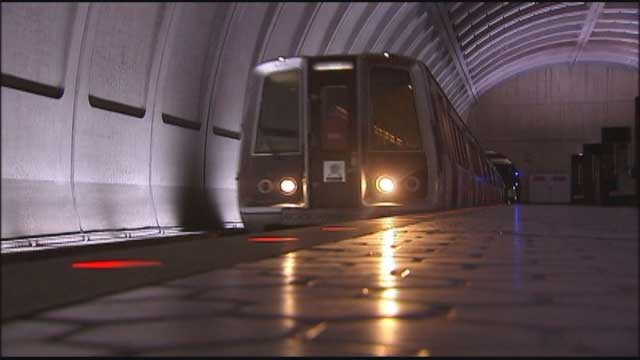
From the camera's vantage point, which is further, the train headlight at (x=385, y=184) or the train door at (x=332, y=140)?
the train door at (x=332, y=140)

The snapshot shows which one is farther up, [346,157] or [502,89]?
[502,89]

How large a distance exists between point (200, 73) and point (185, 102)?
729 millimetres

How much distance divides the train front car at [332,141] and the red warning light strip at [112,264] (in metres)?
8.56

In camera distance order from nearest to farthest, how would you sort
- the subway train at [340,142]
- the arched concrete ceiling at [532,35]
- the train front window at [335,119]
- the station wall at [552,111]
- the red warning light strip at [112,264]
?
1. the red warning light strip at [112,264]
2. the subway train at [340,142]
3. the train front window at [335,119]
4. the arched concrete ceiling at [532,35]
5. the station wall at [552,111]

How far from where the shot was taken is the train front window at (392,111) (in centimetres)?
1244

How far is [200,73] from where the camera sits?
14.8 m

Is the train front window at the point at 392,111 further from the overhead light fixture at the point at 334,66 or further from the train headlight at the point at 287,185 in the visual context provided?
the train headlight at the point at 287,185

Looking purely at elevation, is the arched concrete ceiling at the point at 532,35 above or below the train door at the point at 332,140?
above

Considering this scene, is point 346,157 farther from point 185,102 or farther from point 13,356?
point 13,356

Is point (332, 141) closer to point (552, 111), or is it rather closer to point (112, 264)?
point (112, 264)

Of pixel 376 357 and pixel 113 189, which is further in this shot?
pixel 113 189

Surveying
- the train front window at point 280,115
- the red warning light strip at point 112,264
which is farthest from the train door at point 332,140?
the red warning light strip at point 112,264

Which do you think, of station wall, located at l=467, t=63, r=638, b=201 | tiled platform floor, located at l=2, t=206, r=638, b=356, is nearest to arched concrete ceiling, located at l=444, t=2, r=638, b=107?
station wall, located at l=467, t=63, r=638, b=201

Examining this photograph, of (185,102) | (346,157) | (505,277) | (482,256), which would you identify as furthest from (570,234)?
(185,102)
